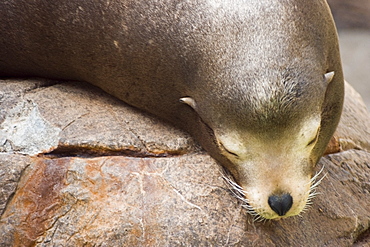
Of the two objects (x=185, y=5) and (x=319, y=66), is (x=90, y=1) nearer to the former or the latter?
(x=185, y=5)

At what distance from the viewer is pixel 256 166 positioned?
164 inches

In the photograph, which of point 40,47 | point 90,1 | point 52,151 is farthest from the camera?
point 40,47

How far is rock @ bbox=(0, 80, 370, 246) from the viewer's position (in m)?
4.06

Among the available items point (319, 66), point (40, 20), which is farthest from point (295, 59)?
point (40, 20)

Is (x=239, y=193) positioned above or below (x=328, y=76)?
below

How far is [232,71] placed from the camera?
162 inches

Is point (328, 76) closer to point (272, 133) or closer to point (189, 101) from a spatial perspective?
point (272, 133)

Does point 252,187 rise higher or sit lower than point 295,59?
lower

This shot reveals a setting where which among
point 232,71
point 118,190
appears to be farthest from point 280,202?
point 118,190

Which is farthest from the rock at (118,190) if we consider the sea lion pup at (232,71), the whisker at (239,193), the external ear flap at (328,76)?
the external ear flap at (328,76)

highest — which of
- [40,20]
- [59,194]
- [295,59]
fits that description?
[295,59]

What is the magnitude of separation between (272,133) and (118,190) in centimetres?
102

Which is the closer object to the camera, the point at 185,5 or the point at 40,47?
the point at 185,5

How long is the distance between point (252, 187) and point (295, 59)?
84cm
